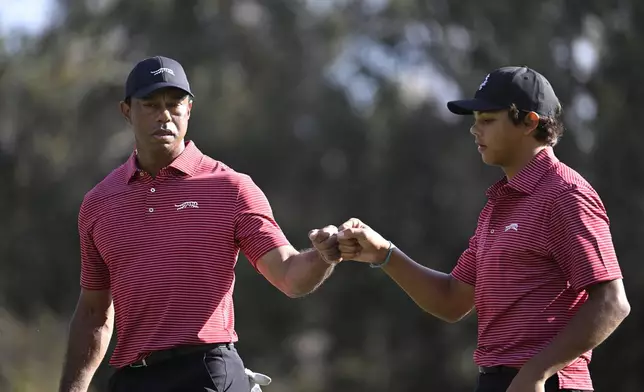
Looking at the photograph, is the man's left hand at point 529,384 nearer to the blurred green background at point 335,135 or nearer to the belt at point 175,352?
the belt at point 175,352

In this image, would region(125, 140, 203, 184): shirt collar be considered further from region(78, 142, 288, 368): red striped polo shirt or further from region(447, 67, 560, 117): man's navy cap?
region(447, 67, 560, 117): man's navy cap

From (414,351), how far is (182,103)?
1508 cm

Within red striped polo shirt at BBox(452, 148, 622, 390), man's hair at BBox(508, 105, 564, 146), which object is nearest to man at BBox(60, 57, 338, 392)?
red striped polo shirt at BBox(452, 148, 622, 390)

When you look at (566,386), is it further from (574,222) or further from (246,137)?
(246,137)

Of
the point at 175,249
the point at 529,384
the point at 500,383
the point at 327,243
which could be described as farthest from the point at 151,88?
the point at 529,384

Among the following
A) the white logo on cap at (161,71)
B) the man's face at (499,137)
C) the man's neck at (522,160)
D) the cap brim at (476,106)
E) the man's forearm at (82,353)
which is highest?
A: the white logo on cap at (161,71)

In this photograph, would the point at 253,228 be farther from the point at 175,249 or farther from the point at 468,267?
the point at 468,267

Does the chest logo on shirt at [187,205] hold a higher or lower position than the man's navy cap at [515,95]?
lower

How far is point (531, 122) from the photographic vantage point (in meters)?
4.52

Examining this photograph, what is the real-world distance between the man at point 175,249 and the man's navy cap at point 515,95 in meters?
0.75

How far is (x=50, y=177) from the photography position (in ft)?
68.1

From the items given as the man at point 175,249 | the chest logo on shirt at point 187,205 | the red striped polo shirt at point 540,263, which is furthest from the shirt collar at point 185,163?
the red striped polo shirt at point 540,263

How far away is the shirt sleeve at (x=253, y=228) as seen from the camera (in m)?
4.78

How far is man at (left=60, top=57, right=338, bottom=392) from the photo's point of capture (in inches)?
185
